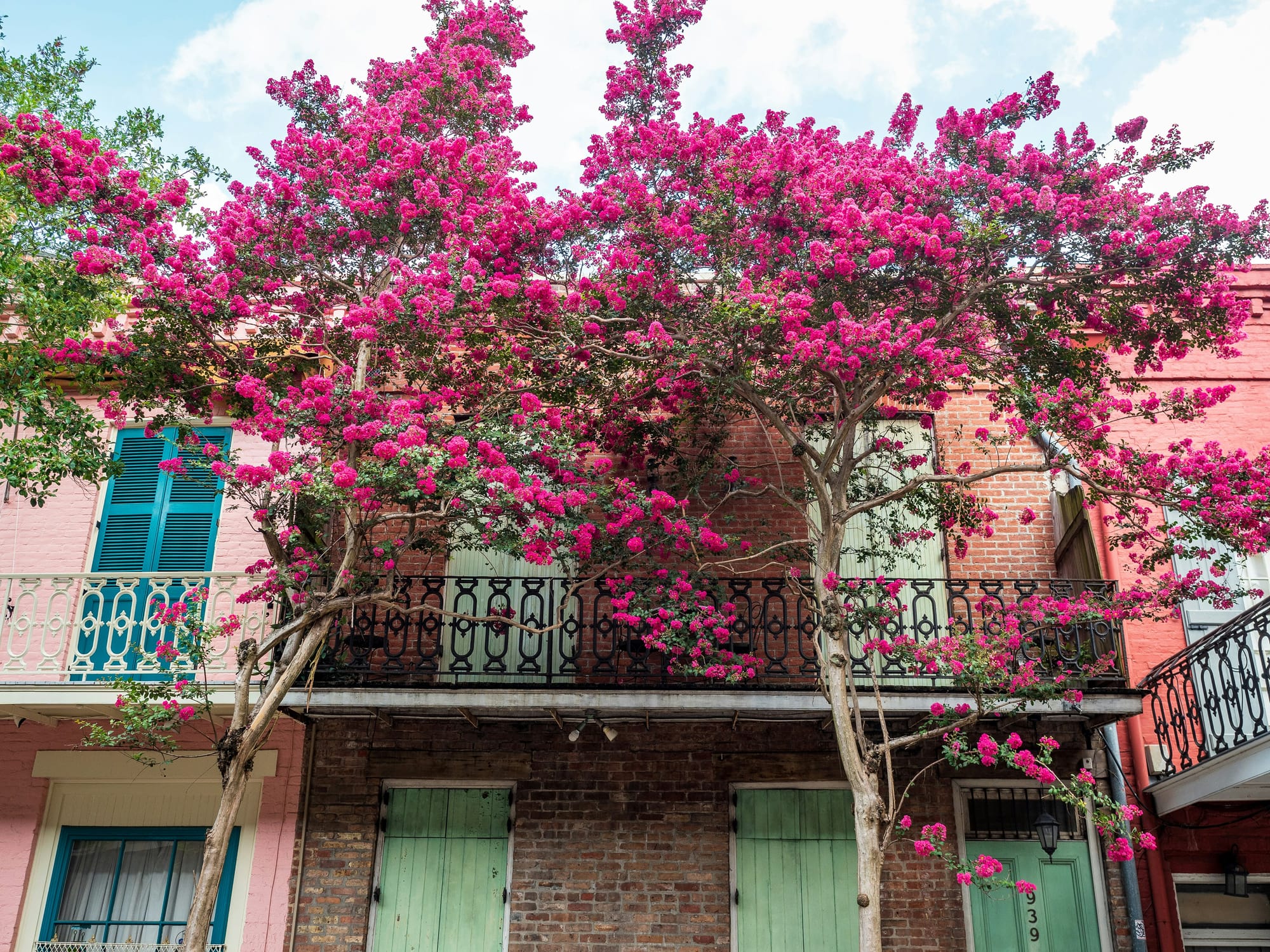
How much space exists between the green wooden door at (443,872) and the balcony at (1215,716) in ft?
18.8

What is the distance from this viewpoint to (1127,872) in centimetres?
884

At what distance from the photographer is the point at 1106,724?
9.19 m

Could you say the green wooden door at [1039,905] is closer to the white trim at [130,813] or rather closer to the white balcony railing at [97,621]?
the white trim at [130,813]

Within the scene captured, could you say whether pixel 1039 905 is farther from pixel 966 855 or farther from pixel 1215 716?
pixel 1215 716

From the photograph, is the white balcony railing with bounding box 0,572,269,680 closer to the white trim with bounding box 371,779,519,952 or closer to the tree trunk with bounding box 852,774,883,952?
the white trim with bounding box 371,779,519,952

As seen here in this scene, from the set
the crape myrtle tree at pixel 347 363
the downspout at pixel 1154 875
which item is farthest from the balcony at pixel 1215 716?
the crape myrtle tree at pixel 347 363

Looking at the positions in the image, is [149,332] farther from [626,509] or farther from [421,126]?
[626,509]

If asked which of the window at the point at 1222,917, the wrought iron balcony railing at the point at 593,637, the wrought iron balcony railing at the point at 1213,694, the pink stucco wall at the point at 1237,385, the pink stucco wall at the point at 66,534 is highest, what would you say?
the pink stucco wall at the point at 1237,385

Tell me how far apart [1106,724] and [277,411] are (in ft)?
24.5

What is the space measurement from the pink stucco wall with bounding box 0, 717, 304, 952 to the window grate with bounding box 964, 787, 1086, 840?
19.6 feet

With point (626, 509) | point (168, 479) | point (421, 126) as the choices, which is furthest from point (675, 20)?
point (168, 479)

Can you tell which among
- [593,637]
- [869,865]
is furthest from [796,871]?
[869,865]

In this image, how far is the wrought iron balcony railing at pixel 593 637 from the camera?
8984 mm

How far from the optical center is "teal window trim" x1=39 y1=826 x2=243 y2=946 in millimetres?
9180
